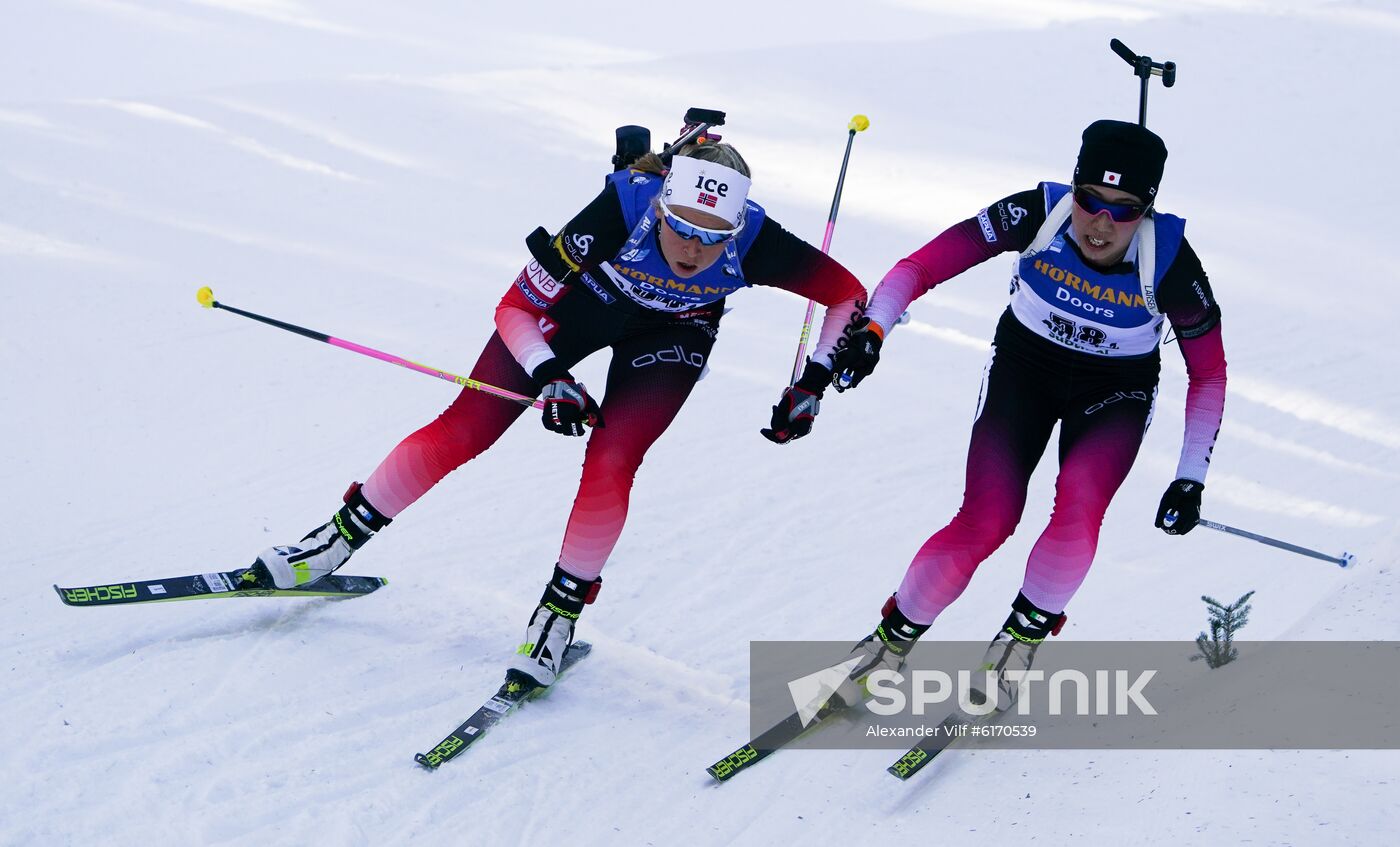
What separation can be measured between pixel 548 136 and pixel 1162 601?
9.81 meters

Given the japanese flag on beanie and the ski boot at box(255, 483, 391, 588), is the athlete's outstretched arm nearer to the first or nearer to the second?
the japanese flag on beanie

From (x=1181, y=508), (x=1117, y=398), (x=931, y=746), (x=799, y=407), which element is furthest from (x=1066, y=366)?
(x=931, y=746)

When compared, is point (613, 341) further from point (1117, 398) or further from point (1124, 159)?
point (1124, 159)

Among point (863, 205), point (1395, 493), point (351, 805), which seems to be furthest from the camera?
point (863, 205)

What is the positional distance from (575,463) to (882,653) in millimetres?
3165

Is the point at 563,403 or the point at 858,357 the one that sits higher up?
the point at 858,357

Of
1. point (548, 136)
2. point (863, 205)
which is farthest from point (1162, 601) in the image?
point (548, 136)

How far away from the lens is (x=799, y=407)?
4699 mm

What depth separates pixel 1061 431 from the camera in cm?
477

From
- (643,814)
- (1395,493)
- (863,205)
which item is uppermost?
(863,205)

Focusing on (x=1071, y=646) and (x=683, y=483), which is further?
(x=683, y=483)

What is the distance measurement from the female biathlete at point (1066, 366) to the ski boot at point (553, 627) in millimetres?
1019

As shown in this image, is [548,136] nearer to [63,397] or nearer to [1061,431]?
[63,397]

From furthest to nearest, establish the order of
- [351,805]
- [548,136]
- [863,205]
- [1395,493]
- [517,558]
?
[548,136], [863,205], [1395,493], [517,558], [351,805]
